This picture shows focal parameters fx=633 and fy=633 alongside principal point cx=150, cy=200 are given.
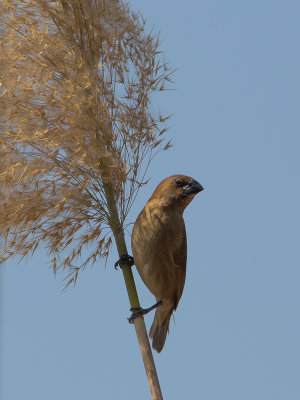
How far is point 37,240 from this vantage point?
253cm

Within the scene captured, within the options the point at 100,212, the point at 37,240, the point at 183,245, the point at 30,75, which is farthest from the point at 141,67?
the point at 183,245

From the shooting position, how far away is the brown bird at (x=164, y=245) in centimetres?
308

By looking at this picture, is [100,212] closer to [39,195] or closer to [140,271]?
[39,195]

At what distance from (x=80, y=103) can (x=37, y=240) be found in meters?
0.57

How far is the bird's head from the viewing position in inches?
130

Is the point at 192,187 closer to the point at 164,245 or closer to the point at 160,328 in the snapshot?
the point at 164,245

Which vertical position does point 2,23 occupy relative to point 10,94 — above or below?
above

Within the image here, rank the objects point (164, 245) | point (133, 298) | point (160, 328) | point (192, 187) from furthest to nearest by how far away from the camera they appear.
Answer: point (160, 328)
point (192, 187)
point (164, 245)
point (133, 298)

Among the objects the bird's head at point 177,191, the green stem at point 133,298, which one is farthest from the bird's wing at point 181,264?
the green stem at point 133,298

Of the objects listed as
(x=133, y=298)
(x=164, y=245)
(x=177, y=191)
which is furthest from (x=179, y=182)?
(x=133, y=298)

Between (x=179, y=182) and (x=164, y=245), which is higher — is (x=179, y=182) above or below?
above

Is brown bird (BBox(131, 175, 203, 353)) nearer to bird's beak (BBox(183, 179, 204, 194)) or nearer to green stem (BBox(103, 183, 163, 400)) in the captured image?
bird's beak (BBox(183, 179, 204, 194))

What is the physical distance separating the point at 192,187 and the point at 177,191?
89 millimetres

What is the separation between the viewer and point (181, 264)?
3381 millimetres
